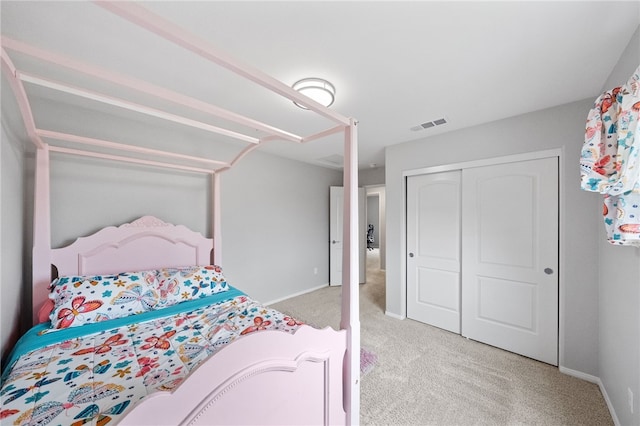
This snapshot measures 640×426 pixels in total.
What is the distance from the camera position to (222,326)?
1539 millimetres

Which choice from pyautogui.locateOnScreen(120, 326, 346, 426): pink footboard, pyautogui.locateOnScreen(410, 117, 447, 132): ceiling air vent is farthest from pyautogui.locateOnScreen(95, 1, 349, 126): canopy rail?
pyautogui.locateOnScreen(410, 117, 447, 132): ceiling air vent

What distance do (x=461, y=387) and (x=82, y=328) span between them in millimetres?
2721

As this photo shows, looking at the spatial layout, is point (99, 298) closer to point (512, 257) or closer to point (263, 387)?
point (263, 387)

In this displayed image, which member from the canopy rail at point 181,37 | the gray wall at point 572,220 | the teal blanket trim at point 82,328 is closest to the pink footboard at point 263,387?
the canopy rail at point 181,37

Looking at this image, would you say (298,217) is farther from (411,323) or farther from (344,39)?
(344,39)

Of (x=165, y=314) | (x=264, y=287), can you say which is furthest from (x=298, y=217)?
(x=165, y=314)

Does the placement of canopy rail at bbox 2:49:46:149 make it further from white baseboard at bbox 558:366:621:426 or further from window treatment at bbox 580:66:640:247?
white baseboard at bbox 558:366:621:426

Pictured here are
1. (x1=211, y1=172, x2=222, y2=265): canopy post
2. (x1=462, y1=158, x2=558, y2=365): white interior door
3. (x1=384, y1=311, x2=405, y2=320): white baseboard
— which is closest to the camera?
(x1=462, y1=158, x2=558, y2=365): white interior door

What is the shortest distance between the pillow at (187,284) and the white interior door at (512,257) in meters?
2.63

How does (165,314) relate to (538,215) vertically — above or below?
below

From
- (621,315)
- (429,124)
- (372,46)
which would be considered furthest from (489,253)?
(372,46)

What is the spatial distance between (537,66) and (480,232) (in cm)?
156

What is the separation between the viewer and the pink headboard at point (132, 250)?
74.8 inches

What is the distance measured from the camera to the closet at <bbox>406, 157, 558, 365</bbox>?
7.22ft
